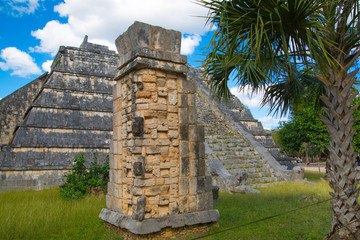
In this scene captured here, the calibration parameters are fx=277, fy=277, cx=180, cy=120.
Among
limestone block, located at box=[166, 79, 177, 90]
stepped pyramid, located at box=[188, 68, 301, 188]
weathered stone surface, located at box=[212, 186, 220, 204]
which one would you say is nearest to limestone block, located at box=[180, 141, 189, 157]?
limestone block, located at box=[166, 79, 177, 90]

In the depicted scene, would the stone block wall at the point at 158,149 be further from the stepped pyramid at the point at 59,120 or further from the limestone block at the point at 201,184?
the stepped pyramid at the point at 59,120

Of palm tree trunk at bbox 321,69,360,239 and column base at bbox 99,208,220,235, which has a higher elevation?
palm tree trunk at bbox 321,69,360,239

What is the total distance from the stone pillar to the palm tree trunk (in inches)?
90.3

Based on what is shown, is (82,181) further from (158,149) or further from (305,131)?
(305,131)

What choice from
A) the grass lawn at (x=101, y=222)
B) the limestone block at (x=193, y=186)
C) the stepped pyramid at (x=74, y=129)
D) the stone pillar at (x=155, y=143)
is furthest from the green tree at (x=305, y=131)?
the limestone block at (x=193, y=186)

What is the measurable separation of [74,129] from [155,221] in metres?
9.30

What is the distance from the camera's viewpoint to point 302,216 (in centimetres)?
695

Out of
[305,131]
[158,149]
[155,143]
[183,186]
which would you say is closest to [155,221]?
[183,186]

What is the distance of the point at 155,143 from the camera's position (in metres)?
5.11

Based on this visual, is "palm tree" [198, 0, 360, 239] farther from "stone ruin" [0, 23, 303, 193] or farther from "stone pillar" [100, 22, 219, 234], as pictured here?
"stone ruin" [0, 23, 303, 193]

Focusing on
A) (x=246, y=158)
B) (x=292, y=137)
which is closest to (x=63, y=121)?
(x=246, y=158)

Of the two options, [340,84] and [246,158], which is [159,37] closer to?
[340,84]

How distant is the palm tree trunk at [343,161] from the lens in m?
4.94

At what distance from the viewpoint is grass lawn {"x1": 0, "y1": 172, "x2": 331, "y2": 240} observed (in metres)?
5.59
